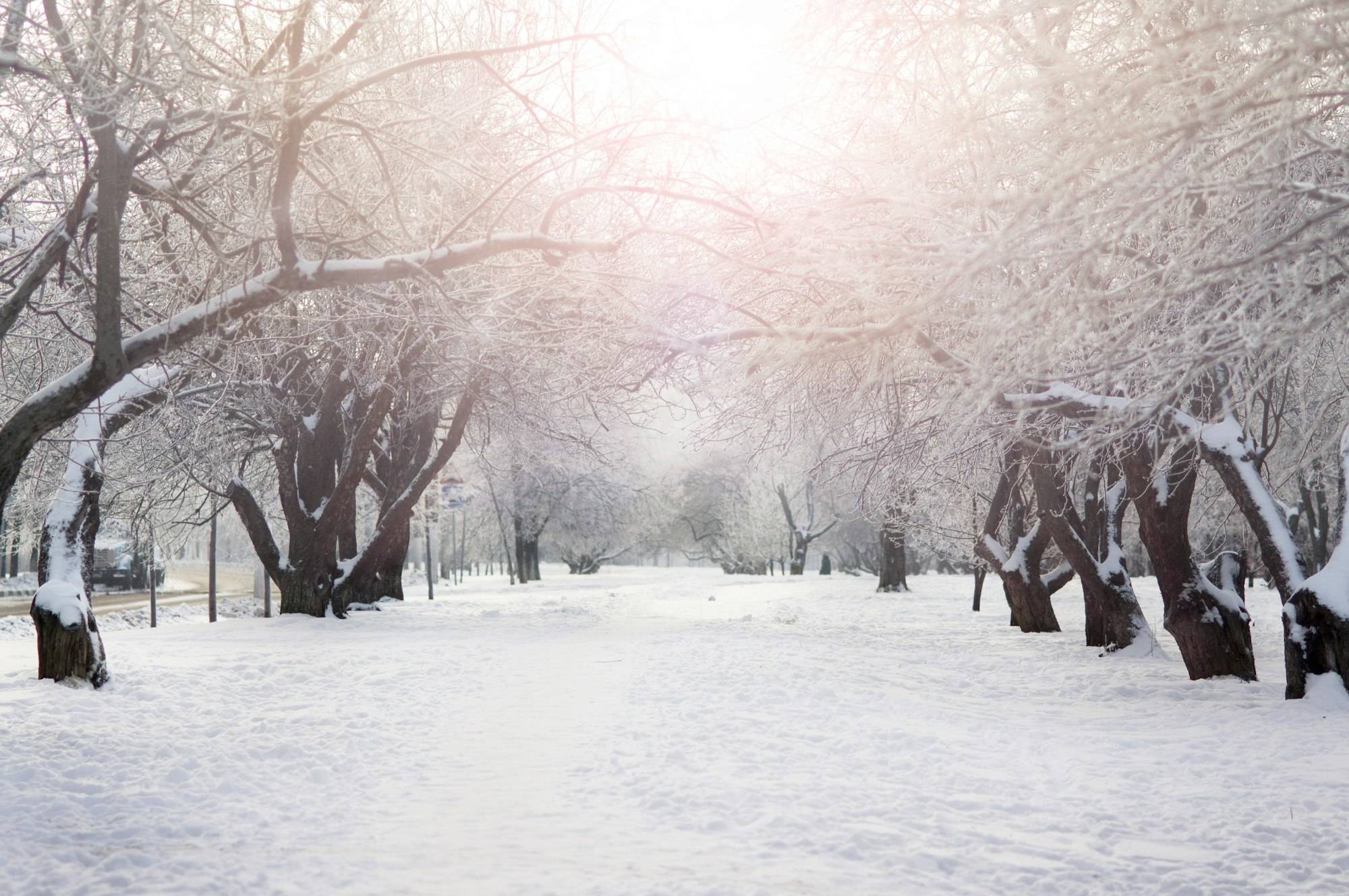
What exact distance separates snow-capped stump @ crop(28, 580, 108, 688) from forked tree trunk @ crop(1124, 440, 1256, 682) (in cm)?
1046

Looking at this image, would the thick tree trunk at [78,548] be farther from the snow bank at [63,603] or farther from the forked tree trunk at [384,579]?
the forked tree trunk at [384,579]

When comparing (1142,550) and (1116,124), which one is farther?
(1142,550)

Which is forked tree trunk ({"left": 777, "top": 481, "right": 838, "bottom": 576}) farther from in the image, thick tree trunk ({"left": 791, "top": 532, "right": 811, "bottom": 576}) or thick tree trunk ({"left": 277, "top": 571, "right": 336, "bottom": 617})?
thick tree trunk ({"left": 277, "top": 571, "right": 336, "bottom": 617})

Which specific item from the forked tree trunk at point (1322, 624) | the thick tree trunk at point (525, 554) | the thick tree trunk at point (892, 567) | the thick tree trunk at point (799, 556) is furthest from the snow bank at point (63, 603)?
the thick tree trunk at point (799, 556)

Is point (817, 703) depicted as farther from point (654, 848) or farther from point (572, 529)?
point (572, 529)

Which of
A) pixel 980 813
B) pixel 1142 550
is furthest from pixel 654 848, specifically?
pixel 1142 550

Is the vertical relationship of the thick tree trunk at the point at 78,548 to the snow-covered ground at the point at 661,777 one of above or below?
above

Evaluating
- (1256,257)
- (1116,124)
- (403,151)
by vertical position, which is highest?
(403,151)

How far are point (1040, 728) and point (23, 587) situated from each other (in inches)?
1340

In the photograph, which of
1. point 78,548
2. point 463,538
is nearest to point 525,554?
point 463,538

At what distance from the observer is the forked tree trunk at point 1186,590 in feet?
33.8

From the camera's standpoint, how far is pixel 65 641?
8.90m

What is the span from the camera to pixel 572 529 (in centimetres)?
4338

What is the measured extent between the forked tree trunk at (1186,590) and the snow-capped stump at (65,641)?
10.5 meters
